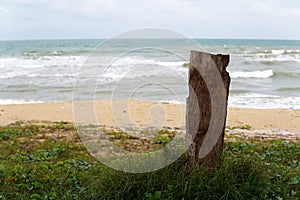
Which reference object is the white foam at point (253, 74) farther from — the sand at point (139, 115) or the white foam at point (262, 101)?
the sand at point (139, 115)

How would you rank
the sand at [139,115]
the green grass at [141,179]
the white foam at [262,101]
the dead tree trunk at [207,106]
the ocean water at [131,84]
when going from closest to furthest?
the green grass at [141,179] < the dead tree trunk at [207,106] < the sand at [139,115] < the white foam at [262,101] < the ocean water at [131,84]

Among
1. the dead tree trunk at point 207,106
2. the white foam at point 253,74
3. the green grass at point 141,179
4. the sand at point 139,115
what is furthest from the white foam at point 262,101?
the dead tree trunk at point 207,106

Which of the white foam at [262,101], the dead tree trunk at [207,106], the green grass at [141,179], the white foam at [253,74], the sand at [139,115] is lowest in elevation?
the white foam at [262,101]

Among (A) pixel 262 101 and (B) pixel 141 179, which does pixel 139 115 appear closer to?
(A) pixel 262 101

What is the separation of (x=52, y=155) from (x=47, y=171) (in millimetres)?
1061

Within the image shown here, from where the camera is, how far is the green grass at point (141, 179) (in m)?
3.92

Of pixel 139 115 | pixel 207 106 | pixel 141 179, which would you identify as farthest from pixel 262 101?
pixel 141 179

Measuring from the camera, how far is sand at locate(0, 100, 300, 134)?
9.79 m

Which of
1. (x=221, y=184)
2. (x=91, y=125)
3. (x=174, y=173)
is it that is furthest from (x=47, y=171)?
(x=91, y=125)

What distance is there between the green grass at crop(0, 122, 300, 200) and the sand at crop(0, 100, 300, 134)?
3.01 metres

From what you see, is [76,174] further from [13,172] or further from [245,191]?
[245,191]

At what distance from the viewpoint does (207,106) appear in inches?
163

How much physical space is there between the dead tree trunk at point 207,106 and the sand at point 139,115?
435 cm

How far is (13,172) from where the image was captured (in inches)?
188
